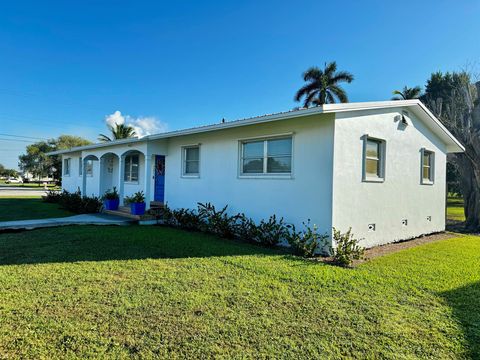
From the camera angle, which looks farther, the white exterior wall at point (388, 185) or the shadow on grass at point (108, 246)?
the white exterior wall at point (388, 185)

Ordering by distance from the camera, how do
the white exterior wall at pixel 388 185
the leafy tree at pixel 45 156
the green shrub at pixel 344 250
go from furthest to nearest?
the leafy tree at pixel 45 156, the white exterior wall at pixel 388 185, the green shrub at pixel 344 250

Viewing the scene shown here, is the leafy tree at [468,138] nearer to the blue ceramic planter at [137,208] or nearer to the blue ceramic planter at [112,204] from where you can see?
the blue ceramic planter at [137,208]

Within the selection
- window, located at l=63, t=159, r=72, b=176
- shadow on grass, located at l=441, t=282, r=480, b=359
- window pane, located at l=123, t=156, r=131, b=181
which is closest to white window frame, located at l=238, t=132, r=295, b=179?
shadow on grass, located at l=441, t=282, r=480, b=359

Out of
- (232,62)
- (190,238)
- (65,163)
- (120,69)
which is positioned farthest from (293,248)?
(65,163)

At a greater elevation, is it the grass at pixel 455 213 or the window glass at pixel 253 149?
the window glass at pixel 253 149

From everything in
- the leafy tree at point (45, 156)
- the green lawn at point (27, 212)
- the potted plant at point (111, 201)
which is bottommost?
the green lawn at point (27, 212)

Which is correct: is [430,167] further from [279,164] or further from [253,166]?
[253,166]

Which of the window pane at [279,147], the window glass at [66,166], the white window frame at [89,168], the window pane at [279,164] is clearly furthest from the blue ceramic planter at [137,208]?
the window glass at [66,166]

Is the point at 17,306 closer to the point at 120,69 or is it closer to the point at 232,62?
the point at 232,62

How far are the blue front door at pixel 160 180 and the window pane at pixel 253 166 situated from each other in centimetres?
524

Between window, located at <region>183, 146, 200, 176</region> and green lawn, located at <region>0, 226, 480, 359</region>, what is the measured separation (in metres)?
4.58

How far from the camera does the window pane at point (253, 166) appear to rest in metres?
8.46

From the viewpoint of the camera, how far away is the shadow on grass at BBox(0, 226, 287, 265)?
19.4 ft

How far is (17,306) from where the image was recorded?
3.58 metres
